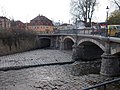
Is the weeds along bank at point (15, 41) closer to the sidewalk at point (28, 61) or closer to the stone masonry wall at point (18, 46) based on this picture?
the stone masonry wall at point (18, 46)

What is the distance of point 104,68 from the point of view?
65.3 feet

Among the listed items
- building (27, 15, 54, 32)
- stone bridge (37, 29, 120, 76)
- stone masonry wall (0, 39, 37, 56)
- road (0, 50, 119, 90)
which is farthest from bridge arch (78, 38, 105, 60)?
building (27, 15, 54, 32)

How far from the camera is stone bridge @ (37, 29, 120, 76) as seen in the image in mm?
19406

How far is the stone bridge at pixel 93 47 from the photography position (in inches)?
764

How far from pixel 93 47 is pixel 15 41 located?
1973 centimetres

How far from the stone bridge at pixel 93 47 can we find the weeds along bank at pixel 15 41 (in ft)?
22.1

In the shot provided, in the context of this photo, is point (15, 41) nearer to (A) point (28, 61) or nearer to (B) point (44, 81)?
(A) point (28, 61)

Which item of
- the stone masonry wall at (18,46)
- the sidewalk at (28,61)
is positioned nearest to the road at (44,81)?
the sidewalk at (28,61)

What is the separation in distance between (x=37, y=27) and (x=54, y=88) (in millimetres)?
74342

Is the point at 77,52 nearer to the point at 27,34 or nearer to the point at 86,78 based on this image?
the point at 86,78

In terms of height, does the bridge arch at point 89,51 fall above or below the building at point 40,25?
below

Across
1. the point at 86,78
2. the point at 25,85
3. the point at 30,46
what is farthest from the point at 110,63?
the point at 30,46

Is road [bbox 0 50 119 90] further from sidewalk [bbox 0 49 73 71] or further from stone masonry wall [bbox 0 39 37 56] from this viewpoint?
stone masonry wall [bbox 0 39 37 56]

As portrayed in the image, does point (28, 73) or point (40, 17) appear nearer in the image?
point (28, 73)
